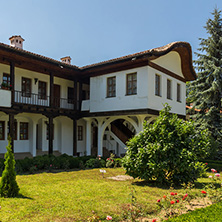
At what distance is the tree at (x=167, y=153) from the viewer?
8.34 meters

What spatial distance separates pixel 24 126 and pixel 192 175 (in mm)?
11902

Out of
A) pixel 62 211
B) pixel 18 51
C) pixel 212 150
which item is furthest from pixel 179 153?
pixel 212 150

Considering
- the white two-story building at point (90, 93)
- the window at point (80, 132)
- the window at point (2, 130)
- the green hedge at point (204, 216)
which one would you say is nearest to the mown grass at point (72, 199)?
the green hedge at point (204, 216)

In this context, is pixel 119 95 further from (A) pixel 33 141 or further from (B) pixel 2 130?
(B) pixel 2 130

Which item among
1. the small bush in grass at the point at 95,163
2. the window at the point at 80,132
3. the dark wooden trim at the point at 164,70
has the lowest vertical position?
the small bush in grass at the point at 95,163

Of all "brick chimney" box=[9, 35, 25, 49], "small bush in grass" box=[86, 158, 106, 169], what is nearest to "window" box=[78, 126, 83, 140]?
"small bush in grass" box=[86, 158, 106, 169]

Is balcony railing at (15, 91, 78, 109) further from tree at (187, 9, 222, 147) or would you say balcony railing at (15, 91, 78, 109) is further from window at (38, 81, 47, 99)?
tree at (187, 9, 222, 147)

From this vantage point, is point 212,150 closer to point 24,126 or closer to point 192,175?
point 192,175

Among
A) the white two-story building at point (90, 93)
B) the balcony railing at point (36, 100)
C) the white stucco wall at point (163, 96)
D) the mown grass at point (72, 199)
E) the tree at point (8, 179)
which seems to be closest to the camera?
the mown grass at point (72, 199)

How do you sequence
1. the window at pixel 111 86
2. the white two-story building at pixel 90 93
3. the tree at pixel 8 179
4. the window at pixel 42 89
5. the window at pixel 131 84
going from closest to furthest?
the tree at pixel 8 179 → the white two-story building at pixel 90 93 → the window at pixel 131 84 → the window at pixel 111 86 → the window at pixel 42 89

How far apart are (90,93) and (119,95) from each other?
8.16 ft

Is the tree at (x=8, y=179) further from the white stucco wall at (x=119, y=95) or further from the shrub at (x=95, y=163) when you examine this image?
the white stucco wall at (x=119, y=95)

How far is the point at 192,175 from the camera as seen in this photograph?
332 inches

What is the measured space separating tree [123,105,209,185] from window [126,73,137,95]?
16.7 feet
